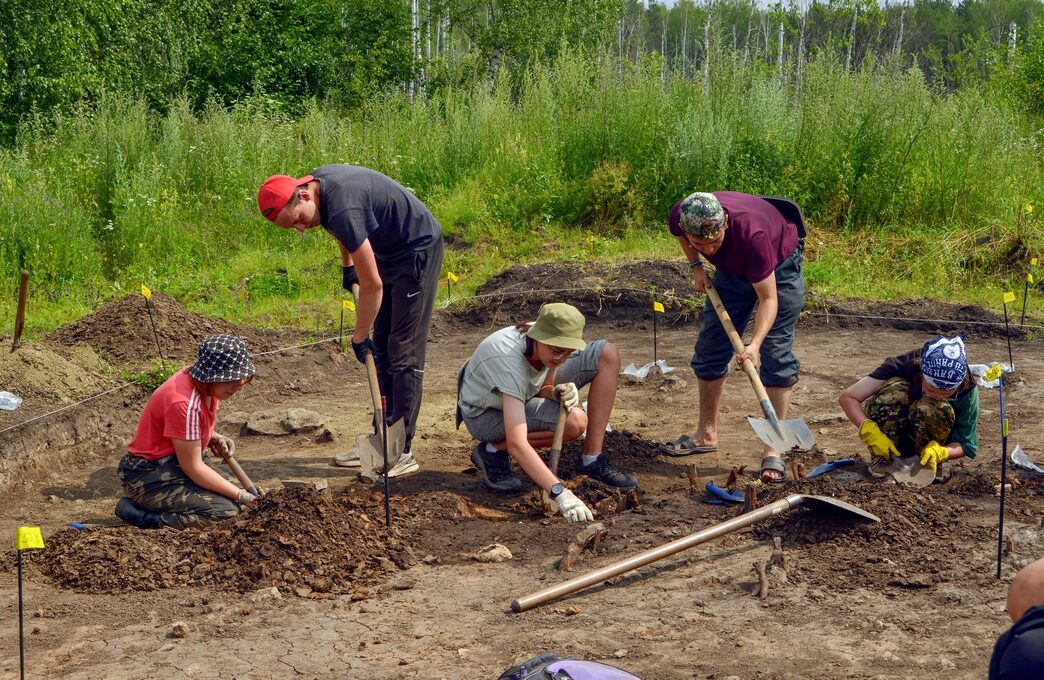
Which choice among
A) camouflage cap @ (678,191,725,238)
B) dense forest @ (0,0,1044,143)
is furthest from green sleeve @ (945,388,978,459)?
dense forest @ (0,0,1044,143)

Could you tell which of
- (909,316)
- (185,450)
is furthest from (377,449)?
(909,316)

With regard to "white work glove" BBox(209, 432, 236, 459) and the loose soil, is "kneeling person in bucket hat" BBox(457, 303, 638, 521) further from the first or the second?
"white work glove" BBox(209, 432, 236, 459)

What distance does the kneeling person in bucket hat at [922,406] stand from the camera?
15.6 ft

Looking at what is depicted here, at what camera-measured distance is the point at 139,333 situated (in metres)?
7.66

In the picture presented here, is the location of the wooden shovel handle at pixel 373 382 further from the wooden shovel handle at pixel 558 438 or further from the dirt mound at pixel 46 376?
the dirt mound at pixel 46 376

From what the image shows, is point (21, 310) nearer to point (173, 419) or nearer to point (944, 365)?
point (173, 419)

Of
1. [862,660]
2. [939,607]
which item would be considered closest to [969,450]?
[939,607]

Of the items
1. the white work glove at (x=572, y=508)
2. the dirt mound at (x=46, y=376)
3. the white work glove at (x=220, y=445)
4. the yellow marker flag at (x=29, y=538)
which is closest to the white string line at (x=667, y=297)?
the dirt mound at (x=46, y=376)

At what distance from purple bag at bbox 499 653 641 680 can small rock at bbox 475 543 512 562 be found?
5.38ft

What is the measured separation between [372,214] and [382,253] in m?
0.41

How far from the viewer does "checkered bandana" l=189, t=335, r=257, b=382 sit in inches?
185

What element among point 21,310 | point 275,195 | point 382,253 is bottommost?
point 21,310

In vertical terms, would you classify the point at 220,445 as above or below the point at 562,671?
below

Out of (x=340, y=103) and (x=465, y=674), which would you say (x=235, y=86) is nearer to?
(x=340, y=103)
